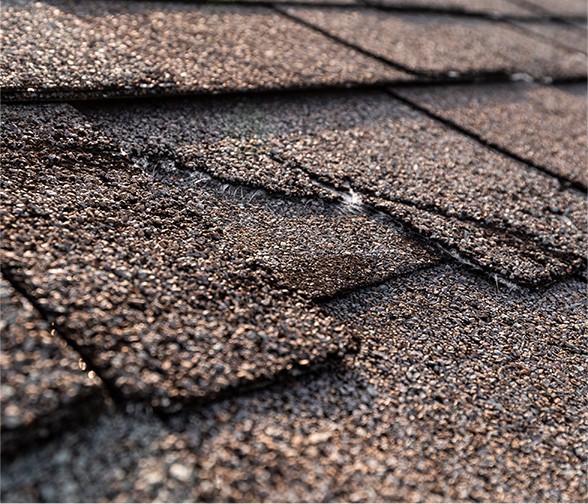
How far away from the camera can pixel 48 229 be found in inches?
29.5

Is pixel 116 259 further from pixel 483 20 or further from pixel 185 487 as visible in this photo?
pixel 483 20

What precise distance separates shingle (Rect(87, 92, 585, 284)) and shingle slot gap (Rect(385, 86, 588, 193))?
0.02 m

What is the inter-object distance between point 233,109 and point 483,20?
1.47 meters

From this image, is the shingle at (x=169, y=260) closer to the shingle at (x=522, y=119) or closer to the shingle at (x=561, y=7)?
the shingle at (x=522, y=119)

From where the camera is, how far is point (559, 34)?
2.54 meters

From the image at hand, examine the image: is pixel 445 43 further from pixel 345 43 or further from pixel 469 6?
pixel 469 6

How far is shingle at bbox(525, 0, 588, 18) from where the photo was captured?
2.89m

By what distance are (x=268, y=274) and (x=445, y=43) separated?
132 cm

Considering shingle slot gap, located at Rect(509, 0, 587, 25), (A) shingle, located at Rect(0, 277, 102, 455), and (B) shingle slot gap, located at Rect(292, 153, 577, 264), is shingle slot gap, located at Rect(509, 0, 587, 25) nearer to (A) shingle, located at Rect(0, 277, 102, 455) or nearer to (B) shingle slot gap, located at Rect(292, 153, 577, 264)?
(B) shingle slot gap, located at Rect(292, 153, 577, 264)

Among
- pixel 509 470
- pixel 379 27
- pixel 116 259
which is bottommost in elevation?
pixel 509 470

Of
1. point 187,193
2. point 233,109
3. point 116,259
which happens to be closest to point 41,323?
point 116,259

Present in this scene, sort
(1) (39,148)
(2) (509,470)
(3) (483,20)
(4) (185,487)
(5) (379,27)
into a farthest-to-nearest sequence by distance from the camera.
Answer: (3) (483,20)
(5) (379,27)
(1) (39,148)
(2) (509,470)
(4) (185,487)

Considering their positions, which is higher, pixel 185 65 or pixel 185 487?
pixel 185 65

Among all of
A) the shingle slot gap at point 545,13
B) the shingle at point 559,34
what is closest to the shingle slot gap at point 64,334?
the shingle at point 559,34
